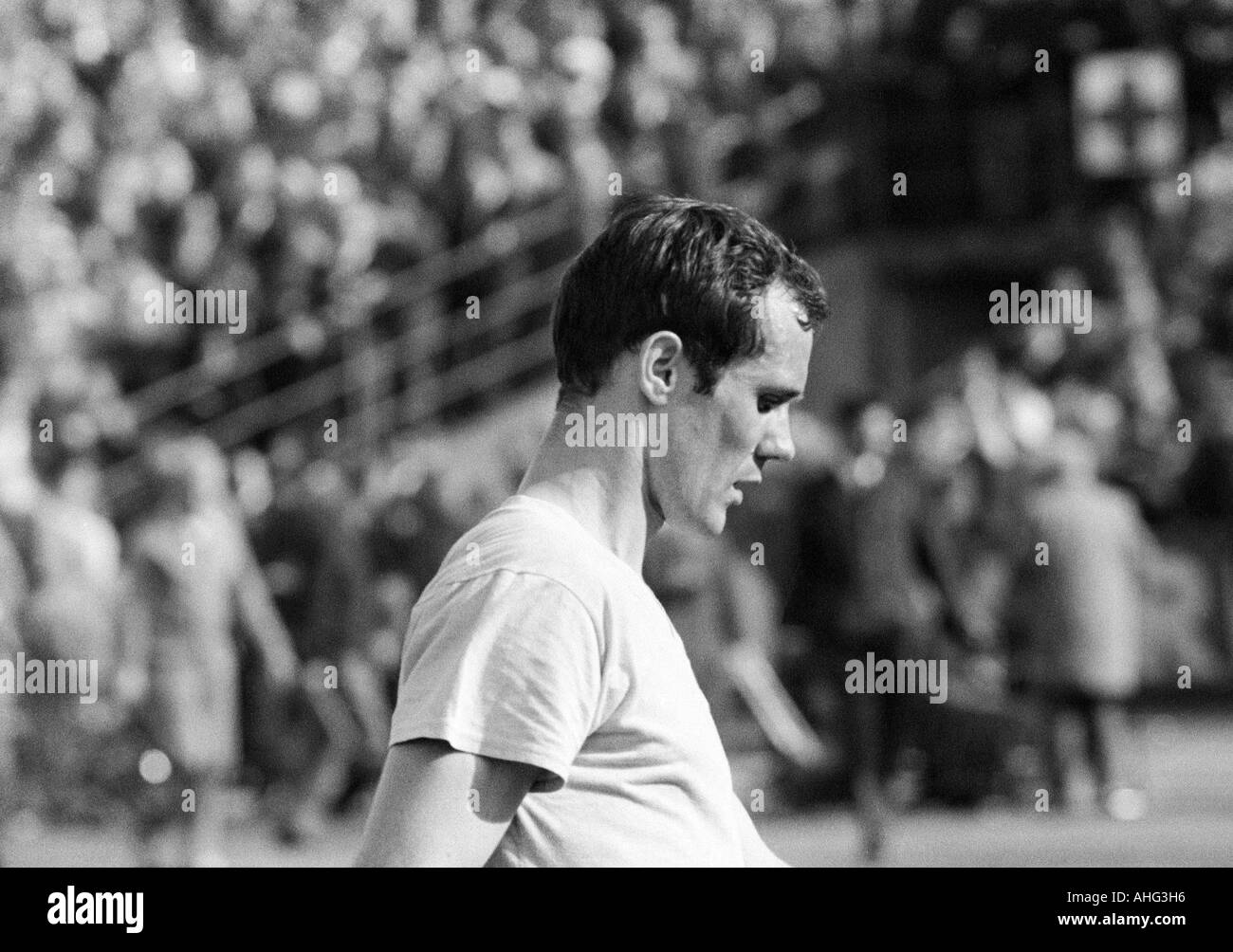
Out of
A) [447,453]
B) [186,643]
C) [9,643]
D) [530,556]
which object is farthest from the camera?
[447,453]

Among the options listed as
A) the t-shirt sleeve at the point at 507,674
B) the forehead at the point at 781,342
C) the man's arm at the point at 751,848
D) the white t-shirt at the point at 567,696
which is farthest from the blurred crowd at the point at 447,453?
the t-shirt sleeve at the point at 507,674

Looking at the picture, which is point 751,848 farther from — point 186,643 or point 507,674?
point 186,643

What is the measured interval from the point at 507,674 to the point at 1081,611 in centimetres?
875

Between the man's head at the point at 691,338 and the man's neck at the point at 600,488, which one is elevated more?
the man's head at the point at 691,338

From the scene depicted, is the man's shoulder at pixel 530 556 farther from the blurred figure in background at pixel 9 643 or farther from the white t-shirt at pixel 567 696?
the blurred figure in background at pixel 9 643

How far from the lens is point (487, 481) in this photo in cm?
1228

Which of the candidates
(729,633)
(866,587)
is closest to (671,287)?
(729,633)

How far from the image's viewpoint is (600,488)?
2613 millimetres

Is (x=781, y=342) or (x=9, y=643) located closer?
(x=781, y=342)

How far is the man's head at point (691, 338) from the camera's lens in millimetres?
2578

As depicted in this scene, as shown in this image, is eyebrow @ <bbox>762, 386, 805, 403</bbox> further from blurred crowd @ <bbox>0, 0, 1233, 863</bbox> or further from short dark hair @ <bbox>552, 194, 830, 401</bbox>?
blurred crowd @ <bbox>0, 0, 1233, 863</bbox>

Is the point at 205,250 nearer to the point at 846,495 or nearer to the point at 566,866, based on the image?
the point at 846,495
